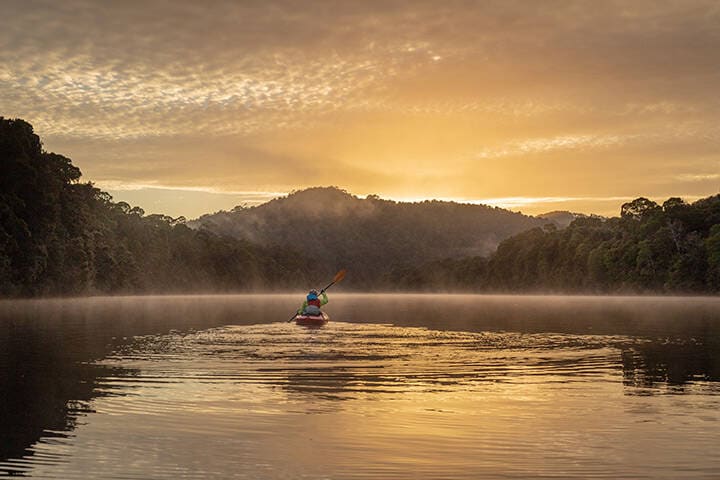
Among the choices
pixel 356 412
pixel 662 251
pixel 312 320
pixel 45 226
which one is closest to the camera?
pixel 356 412

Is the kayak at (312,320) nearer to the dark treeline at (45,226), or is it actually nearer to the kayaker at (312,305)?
the kayaker at (312,305)

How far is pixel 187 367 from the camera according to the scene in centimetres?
2580

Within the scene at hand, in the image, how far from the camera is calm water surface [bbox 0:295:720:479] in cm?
1243

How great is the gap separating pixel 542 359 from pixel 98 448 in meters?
19.2

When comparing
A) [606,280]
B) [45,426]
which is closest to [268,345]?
[45,426]

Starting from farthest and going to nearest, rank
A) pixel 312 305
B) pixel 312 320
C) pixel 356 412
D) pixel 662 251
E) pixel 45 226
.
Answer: pixel 662 251, pixel 45 226, pixel 312 305, pixel 312 320, pixel 356 412

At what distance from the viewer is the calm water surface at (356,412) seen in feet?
40.8

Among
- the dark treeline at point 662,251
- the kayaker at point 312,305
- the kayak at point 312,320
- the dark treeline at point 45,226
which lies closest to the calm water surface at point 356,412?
the kayak at point 312,320

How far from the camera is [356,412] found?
55.8ft

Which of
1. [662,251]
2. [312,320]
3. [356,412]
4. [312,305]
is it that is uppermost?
[662,251]

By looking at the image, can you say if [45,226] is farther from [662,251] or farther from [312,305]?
[662,251]

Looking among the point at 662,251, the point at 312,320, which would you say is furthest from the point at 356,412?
the point at 662,251

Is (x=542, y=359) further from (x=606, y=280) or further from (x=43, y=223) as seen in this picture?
(x=606, y=280)

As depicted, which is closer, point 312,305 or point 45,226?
point 312,305
